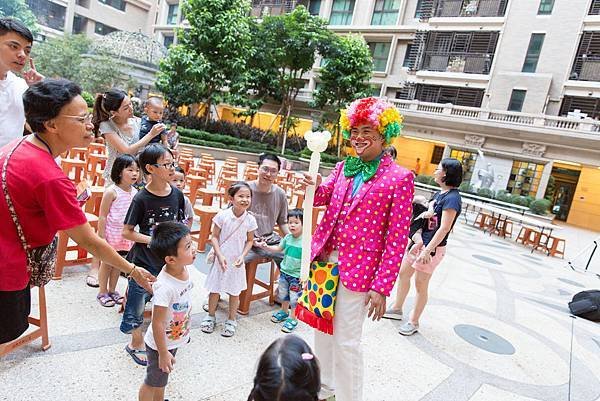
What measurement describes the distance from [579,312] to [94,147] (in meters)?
9.49

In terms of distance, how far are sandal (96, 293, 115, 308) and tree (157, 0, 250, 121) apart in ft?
45.8

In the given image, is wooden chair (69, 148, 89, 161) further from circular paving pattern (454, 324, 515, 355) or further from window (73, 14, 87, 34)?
window (73, 14, 87, 34)

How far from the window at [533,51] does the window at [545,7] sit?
121 centimetres

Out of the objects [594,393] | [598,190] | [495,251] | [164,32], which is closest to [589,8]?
[598,190]

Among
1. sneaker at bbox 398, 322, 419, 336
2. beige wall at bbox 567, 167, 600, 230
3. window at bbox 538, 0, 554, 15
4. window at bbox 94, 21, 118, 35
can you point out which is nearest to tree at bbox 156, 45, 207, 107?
sneaker at bbox 398, 322, 419, 336

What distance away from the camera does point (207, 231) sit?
478 cm

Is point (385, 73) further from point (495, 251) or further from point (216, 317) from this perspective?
point (216, 317)

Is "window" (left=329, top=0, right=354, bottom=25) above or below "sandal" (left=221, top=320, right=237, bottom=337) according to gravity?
above

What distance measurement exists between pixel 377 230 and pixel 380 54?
89.1 ft

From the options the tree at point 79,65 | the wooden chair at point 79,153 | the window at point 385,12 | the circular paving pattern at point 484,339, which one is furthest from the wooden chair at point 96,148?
the window at point 385,12

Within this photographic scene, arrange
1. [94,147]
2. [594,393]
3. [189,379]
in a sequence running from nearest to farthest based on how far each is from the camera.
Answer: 1. [189,379]
2. [594,393]
3. [94,147]

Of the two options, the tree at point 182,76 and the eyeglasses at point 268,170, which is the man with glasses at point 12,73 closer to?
the eyeglasses at point 268,170

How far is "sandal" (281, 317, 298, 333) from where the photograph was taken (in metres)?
3.28

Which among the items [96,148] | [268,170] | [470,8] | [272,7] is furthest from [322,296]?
[272,7]
